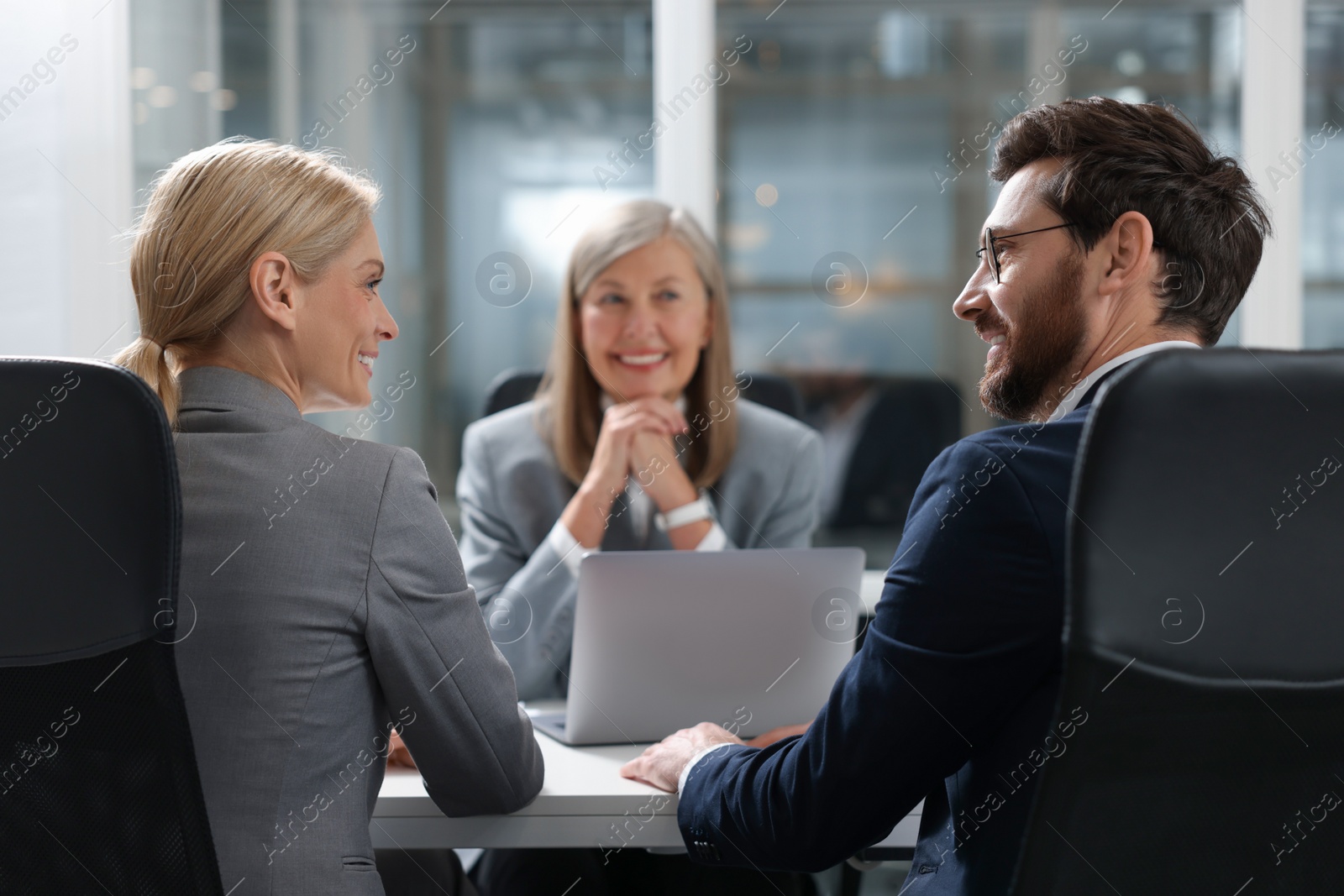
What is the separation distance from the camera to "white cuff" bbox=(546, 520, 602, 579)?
1.69 m

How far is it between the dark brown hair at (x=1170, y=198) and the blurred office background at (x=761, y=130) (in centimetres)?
192

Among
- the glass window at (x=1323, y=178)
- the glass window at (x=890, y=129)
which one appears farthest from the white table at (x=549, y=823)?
the glass window at (x=1323, y=178)

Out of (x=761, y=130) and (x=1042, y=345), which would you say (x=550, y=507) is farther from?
(x=761, y=130)

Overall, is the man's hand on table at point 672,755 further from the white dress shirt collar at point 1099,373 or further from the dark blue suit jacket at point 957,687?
the white dress shirt collar at point 1099,373

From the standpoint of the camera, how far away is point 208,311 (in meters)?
1.10

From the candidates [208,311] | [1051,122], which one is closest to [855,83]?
[1051,122]

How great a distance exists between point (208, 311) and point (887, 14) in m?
2.52

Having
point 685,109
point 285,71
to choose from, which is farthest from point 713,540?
point 285,71

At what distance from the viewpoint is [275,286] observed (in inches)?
44.2

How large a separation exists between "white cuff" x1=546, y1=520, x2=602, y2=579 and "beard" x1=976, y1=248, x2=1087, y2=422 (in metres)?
0.74

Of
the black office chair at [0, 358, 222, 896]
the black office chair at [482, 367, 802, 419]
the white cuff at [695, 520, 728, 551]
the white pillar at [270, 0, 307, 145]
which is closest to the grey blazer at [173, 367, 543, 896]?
the black office chair at [0, 358, 222, 896]

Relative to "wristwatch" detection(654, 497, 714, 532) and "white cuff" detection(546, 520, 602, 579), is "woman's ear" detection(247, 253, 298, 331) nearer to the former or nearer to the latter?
"white cuff" detection(546, 520, 602, 579)

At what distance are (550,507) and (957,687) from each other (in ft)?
3.87

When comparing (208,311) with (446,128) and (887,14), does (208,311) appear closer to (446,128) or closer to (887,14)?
(446,128)
